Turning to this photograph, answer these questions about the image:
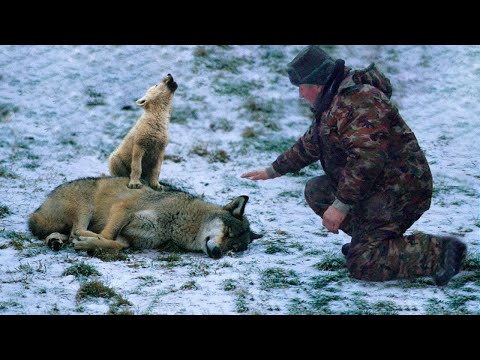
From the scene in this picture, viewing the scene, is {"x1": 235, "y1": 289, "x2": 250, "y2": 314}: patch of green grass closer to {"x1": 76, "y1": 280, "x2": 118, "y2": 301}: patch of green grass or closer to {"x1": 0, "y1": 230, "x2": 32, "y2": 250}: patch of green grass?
{"x1": 76, "y1": 280, "x2": 118, "y2": 301}: patch of green grass

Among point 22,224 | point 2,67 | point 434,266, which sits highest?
point 2,67

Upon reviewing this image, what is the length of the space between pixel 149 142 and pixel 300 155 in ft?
6.84

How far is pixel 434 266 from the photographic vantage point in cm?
641

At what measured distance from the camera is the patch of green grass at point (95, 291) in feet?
19.6

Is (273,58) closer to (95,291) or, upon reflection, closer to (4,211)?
(4,211)

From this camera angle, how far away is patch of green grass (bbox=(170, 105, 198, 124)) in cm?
1241

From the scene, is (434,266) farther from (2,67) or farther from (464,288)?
(2,67)

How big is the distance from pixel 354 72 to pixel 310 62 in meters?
0.43

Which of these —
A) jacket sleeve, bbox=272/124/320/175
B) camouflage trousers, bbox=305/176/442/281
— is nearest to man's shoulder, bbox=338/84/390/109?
jacket sleeve, bbox=272/124/320/175

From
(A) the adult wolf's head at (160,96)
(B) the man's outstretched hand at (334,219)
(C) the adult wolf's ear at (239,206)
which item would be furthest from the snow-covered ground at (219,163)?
(A) the adult wolf's head at (160,96)

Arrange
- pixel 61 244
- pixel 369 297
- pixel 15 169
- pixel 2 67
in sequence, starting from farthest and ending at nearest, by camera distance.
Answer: pixel 2 67 < pixel 15 169 < pixel 61 244 < pixel 369 297

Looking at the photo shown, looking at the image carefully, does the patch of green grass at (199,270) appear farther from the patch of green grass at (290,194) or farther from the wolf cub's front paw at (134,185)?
the patch of green grass at (290,194)

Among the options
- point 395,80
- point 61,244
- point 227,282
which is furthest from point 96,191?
point 395,80

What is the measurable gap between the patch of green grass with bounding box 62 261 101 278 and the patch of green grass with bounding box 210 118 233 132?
5917 millimetres
